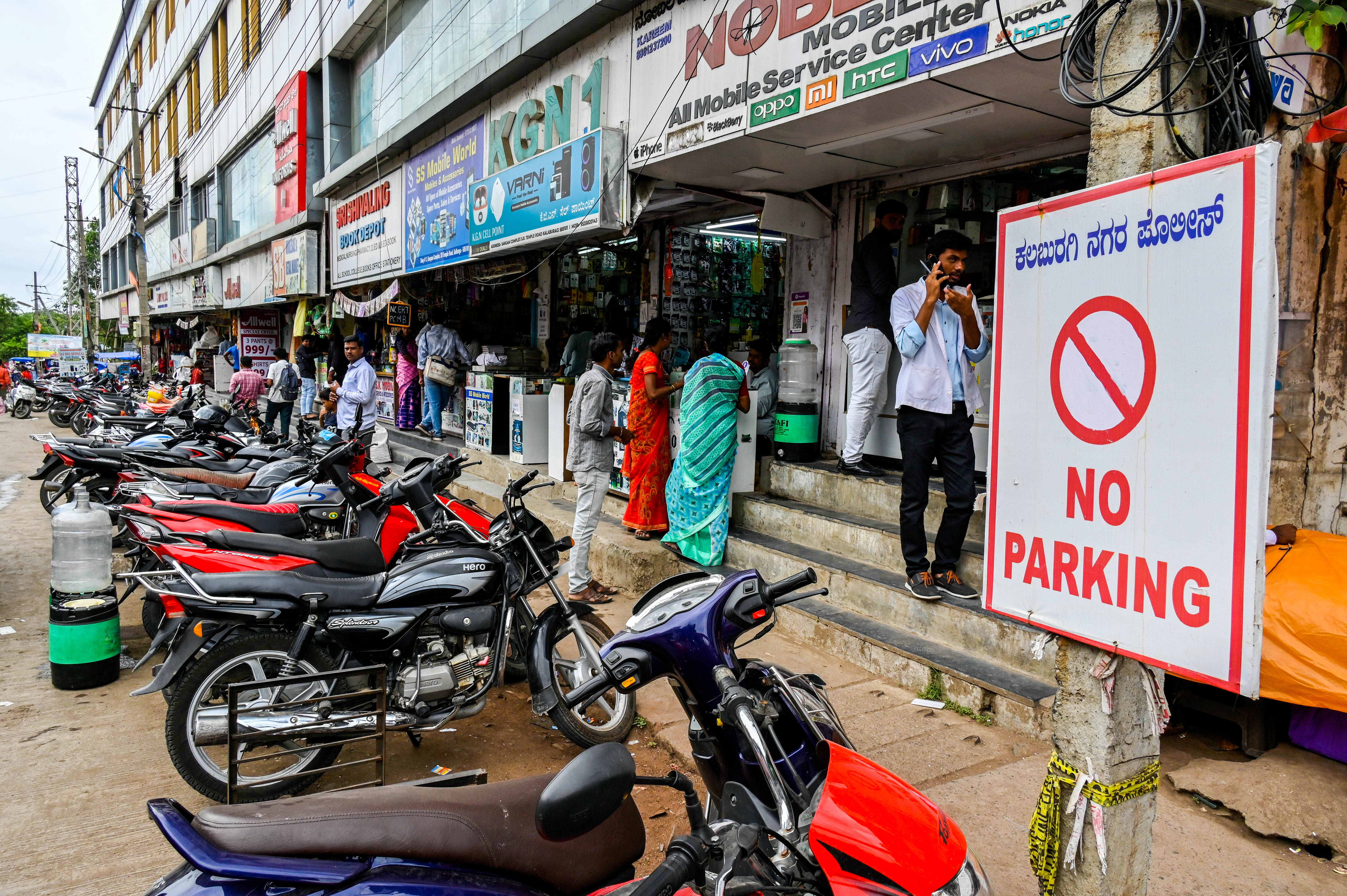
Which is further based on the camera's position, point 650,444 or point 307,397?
point 307,397

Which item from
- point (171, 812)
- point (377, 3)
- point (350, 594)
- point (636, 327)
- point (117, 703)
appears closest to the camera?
point (171, 812)

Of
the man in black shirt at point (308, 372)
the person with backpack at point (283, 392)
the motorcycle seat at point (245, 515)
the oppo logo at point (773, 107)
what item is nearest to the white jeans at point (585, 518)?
the motorcycle seat at point (245, 515)

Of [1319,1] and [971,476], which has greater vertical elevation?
[1319,1]

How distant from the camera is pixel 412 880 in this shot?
149 centimetres

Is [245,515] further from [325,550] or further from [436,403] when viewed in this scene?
[436,403]

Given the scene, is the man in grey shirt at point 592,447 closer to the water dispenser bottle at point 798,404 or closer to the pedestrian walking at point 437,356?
the water dispenser bottle at point 798,404

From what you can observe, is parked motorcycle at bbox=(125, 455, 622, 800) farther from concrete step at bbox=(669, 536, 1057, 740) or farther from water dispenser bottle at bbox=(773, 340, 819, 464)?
water dispenser bottle at bbox=(773, 340, 819, 464)

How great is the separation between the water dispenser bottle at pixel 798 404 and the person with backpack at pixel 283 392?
26.8ft

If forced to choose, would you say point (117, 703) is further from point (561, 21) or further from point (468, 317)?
point (468, 317)

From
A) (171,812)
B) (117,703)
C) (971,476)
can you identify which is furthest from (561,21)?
(171,812)

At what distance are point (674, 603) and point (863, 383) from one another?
4555mm

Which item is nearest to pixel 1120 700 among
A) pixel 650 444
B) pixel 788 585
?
pixel 788 585

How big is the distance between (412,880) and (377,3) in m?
14.3

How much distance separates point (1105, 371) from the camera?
2.03m
